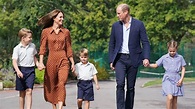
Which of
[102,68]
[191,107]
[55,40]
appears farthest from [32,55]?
[102,68]

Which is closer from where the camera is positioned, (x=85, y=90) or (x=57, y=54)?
(x=57, y=54)

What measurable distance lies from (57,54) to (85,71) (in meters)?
1.88

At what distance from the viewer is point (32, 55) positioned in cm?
1112

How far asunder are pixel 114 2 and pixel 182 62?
141ft

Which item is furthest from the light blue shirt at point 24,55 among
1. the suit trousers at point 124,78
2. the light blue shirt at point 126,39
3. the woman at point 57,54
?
the light blue shirt at point 126,39

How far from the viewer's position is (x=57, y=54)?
1031 cm

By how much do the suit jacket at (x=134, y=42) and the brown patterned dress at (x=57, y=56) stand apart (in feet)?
2.77

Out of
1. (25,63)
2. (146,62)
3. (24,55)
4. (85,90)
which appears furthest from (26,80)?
(146,62)

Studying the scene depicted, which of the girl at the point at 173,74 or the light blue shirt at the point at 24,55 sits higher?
the light blue shirt at the point at 24,55

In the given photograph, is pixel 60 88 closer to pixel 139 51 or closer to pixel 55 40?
pixel 55 40

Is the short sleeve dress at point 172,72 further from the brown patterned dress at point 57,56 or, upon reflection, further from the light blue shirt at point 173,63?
the brown patterned dress at point 57,56

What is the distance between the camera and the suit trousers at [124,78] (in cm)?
995

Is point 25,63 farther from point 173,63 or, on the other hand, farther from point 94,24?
Answer: point 94,24

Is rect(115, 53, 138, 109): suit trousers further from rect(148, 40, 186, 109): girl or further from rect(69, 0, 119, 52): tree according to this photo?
rect(69, 0, 119, 52): tree
